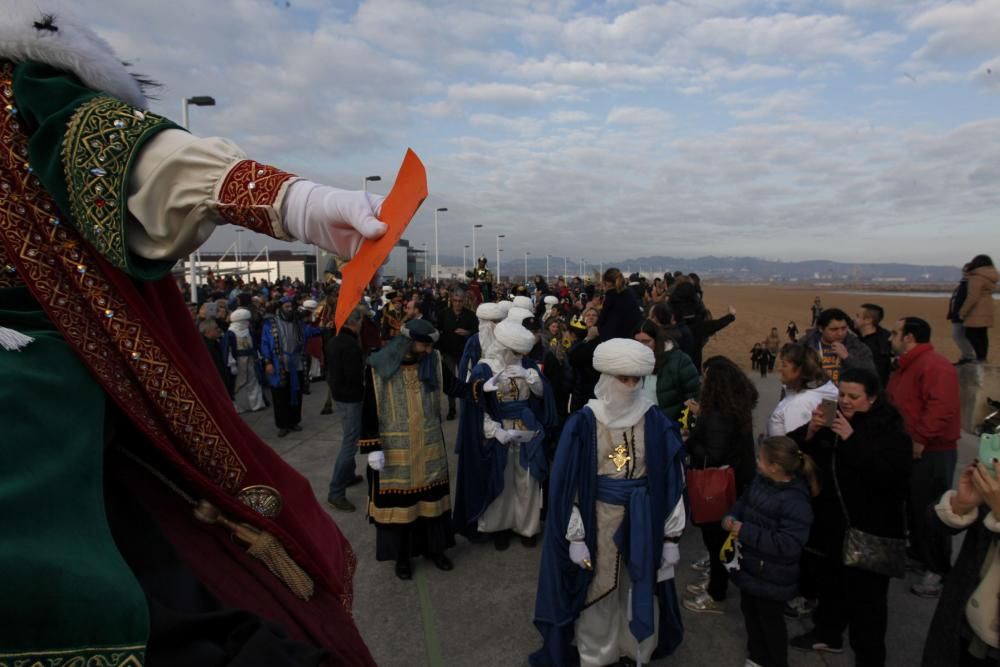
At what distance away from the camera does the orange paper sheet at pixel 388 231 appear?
0.88 meters

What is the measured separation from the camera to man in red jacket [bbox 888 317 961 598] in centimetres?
446

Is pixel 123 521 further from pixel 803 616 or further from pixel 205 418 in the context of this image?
pixel 803 616

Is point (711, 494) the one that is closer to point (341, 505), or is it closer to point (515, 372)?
point (515, 372)

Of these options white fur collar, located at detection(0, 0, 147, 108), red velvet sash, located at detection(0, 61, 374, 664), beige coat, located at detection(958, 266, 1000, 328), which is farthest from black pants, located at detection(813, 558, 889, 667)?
beige coat, located at detection(958, 266, 1000, 328)

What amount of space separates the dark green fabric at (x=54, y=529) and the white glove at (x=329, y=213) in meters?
0.40

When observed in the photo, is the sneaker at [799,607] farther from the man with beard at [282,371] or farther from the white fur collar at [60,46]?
the man with beard at [282,371]

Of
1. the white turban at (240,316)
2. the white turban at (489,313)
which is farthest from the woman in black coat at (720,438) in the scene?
the white turban at (240,316)

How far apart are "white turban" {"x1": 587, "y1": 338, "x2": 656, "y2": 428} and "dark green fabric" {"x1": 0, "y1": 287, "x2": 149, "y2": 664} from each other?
9.35ft

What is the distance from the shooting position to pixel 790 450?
3297 millimetres

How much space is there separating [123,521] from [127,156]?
0.58 metres

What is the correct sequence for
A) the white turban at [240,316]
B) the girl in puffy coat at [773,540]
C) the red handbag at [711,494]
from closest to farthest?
1. the girl in puffy coat at [773,540]
2. the red handbag at [711,494]
3. the white turban at [240,316]

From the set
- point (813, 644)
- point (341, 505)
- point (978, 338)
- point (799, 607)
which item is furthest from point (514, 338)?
point (978, 338)

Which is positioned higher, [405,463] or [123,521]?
[123,521]

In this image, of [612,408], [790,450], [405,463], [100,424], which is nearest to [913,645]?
[790,450]
